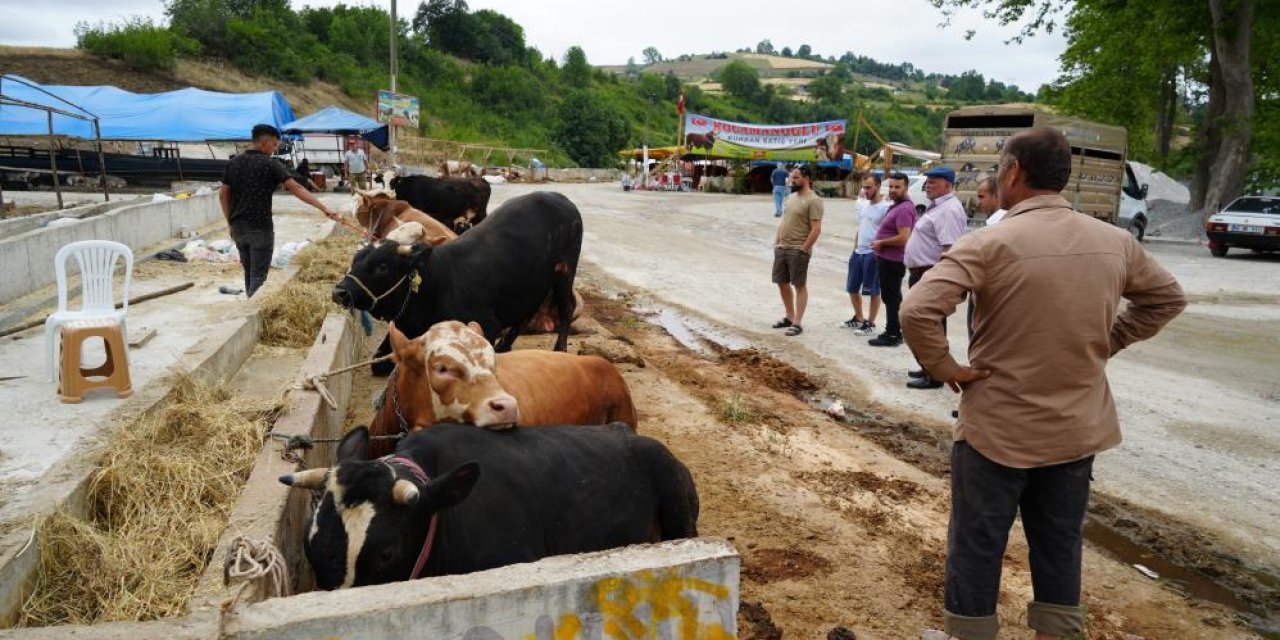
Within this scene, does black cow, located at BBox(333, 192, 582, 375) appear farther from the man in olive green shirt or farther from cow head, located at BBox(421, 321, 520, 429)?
the man in olive green shirt

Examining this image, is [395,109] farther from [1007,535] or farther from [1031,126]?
[1007,535]

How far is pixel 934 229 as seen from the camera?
7.59m

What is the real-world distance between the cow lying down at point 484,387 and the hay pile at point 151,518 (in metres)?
0.75

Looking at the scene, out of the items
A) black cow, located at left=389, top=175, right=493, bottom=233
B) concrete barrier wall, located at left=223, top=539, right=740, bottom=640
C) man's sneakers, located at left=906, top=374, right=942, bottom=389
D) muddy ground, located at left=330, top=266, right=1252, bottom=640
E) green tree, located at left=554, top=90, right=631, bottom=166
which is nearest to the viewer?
concrete barrier wall, located at left=223, top=539, right=740, bottom=640

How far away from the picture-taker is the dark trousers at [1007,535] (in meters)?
3.01

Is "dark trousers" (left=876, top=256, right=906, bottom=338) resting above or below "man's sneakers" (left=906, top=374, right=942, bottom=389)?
above

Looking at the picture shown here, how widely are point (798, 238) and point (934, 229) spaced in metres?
2.04

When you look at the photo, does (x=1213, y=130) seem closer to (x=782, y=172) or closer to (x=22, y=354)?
(x=782, y=172)

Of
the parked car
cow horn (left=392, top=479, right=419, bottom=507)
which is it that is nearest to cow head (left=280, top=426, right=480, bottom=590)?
cow horn (left=392, top=479, right=419, bottom=507)

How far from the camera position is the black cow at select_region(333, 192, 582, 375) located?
18.8ft

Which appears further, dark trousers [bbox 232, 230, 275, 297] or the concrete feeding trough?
dark trousers [bbox 232, 230, 275, 297]

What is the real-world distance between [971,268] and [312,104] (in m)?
53.4

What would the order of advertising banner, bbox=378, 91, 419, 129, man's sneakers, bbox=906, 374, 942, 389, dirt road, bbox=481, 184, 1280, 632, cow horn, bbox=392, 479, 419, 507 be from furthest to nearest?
advertising banner, bbox=378, 91, 419, 129 < man's sneakers, bbox=906, 374, 942, 389 < dirt road, bbox=481, 184, 1280, 632 < cow horn, bbox=392, 479, 419, 507

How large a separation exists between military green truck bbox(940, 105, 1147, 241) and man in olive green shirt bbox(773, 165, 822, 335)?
1138cm
